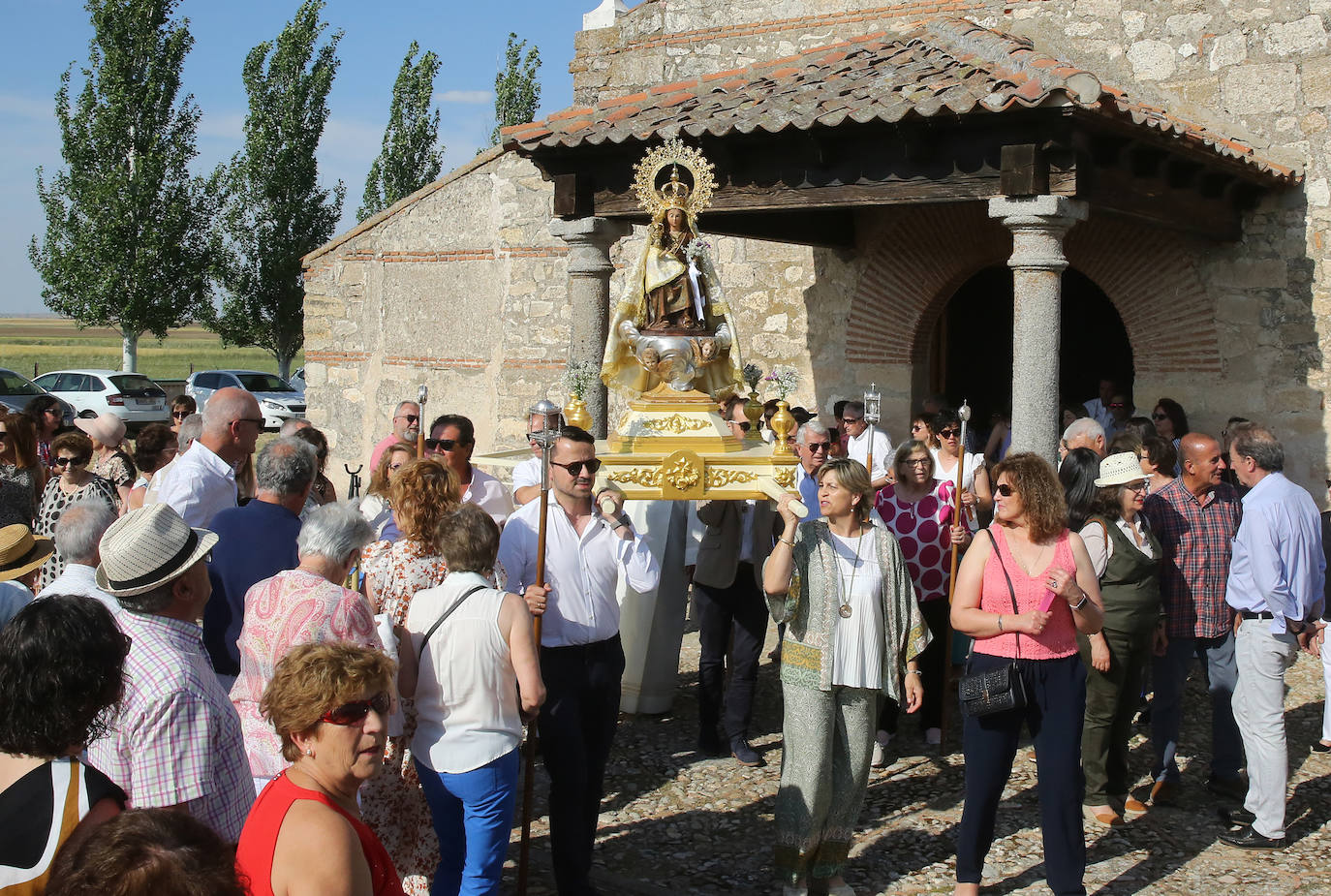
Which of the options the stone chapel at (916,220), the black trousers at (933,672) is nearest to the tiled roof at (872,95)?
the stone chapel at (916,220)

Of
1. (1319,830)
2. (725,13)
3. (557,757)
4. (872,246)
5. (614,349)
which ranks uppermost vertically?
(725,13)

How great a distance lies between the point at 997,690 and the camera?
4.08m

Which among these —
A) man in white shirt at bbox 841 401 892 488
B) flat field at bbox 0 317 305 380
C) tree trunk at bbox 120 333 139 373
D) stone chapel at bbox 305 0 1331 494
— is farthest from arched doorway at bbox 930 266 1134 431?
flat field at bbox 0 317 305 380

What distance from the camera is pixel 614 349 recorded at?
6.05 metres

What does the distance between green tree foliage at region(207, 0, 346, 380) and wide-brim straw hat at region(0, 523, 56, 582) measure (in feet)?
68.0

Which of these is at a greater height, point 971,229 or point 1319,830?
point 971,229

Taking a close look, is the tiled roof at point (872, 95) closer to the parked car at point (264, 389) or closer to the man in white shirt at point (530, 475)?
the man in white shirt at point (530, 475)

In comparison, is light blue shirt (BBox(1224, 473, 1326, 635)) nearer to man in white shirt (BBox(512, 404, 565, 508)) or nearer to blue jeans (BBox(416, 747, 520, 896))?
man in white shirt (BBox(512, 404, 565, 508))

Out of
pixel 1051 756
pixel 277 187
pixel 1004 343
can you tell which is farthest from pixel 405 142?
pixel 1051 756

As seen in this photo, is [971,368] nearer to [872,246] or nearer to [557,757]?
[872,246]

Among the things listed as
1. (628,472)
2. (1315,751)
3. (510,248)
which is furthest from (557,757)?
(510,248)

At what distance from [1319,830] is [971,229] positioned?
20.7 ft

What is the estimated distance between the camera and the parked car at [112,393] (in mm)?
22859

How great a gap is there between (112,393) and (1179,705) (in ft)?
71.3
